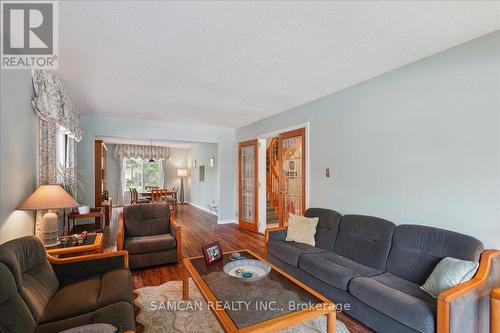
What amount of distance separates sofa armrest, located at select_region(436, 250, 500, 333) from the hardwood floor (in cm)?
72

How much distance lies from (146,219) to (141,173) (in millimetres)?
7321

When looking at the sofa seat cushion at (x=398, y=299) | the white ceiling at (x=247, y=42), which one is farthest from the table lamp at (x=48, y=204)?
the sofa seat cushion at (x=398, y=299)

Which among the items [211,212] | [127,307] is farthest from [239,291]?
[211,212]

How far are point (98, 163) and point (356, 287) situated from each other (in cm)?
567

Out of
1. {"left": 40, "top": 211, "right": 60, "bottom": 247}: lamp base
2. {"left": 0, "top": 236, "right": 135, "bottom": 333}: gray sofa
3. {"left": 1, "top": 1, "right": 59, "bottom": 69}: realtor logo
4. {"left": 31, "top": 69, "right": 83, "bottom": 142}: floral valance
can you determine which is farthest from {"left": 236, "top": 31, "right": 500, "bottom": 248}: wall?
{"left": 31, "top": 69, "right": 83, "bottom": 142}: floral valance

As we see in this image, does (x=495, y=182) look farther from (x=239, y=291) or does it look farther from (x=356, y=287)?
(x=239, y=291)

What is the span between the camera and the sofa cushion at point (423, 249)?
2.03 m

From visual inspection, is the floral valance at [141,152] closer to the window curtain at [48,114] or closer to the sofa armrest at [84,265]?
the window curtain at [48,114]

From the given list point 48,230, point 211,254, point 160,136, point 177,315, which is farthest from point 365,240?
point 160,136

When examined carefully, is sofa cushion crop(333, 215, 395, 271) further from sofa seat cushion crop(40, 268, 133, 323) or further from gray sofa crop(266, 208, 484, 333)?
sofa seat cushion crop(40, 268, 133, 323)

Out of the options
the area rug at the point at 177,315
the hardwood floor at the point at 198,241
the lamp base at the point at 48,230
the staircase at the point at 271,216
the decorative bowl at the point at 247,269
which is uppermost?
the lamp base at the point at 48,230

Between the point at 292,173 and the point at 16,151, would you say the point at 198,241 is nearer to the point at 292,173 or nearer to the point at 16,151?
the point at 292,173

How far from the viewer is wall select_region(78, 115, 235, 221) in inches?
196

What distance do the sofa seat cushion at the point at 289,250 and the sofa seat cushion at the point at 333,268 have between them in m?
0.11
